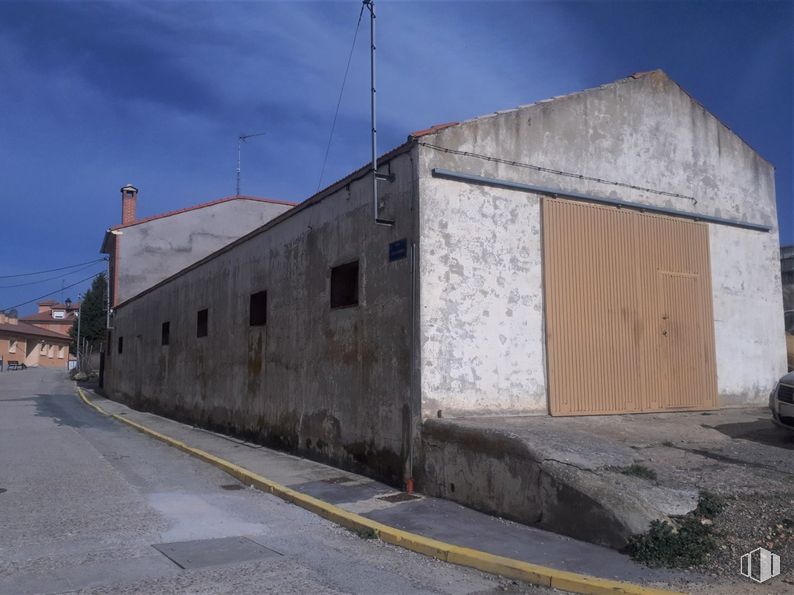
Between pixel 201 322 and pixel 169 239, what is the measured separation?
1419 cm

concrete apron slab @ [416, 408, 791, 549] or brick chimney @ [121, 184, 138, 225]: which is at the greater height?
brick chimney @ [121, 184, 138, 225]

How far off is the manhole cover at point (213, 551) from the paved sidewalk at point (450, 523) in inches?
59.6

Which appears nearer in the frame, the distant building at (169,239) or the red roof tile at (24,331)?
the distant building at (169,239)

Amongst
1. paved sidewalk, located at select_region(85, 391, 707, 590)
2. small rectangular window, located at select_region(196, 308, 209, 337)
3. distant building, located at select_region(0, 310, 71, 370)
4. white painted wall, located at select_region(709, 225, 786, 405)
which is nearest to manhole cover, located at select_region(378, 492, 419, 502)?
paved sidewalk, located at select_region(85, 391, 707, 590)

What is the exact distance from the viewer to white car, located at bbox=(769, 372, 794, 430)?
927cm

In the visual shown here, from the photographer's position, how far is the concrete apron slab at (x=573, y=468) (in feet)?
20.9

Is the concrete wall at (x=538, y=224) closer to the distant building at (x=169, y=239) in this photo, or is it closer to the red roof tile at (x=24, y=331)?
the distant building at (x=169, y=239)

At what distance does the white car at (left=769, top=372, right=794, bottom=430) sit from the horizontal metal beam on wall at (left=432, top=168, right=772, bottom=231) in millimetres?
3489

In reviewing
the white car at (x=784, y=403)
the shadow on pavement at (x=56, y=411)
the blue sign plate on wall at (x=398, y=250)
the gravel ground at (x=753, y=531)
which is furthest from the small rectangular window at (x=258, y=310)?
the gravel ground at (x=753, y=531)

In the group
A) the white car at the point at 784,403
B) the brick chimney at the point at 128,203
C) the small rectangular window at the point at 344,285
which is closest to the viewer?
the white car at the point at 784,403

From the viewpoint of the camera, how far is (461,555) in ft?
20.6

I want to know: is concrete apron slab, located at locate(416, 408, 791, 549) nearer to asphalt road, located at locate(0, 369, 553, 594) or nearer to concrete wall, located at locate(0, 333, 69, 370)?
asphalt road, located at locate(0, 369, 553, 594)

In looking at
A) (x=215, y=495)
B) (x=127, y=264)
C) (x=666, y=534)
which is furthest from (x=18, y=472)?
(x=127, y=264)

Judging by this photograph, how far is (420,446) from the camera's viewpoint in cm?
880
